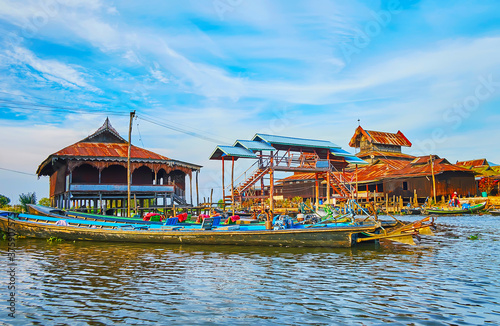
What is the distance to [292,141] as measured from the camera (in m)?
34.4

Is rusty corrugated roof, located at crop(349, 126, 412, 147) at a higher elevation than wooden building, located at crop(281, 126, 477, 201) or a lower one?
higher

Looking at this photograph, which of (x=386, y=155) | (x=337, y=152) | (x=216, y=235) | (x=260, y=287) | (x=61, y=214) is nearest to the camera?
(x=260, y=287)

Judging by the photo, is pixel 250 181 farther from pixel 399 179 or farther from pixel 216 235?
pixel 399 179

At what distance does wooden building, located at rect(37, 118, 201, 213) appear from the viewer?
3095 centimetres

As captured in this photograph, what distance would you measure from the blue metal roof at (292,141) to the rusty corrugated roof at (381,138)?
127 feet

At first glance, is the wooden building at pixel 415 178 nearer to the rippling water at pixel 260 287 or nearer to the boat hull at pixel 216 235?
the boat hull at pixel 216 235

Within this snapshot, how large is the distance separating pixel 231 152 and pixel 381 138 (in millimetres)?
49977

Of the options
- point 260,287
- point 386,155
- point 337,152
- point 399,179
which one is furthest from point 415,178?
point 260,287

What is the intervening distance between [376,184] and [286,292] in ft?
172

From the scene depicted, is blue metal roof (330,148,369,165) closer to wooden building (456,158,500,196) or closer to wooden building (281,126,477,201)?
wooden building (281,126,477,201)

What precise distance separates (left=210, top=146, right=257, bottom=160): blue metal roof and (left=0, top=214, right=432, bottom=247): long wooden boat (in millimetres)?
11710

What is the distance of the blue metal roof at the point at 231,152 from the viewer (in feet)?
101

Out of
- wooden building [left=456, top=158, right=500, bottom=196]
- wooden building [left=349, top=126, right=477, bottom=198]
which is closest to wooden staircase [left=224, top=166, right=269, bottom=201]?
wooden building [left=349, top=126, right=477, bottom=198]

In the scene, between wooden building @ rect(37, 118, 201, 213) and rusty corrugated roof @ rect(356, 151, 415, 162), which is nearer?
wooden building @ rect(37, 118, 201, 213)
